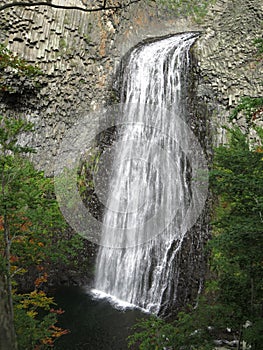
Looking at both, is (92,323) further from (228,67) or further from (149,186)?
(228,67)

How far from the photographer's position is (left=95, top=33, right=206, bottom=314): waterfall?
11341mm

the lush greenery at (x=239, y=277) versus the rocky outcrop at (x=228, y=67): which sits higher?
the rocky outcrop at (x=228, y=67)

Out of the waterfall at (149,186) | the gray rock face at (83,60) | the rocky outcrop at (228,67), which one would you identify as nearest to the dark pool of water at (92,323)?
the waterfall at (149,186)

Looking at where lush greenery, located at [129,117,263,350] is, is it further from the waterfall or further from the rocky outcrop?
the rocky outcrop

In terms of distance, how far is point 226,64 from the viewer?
14.2 meters

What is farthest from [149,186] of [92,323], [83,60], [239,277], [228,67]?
[239,277]

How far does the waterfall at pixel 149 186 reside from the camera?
1134 cm

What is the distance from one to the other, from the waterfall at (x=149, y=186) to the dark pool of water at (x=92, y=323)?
1028mm

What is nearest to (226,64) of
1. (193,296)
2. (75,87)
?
(75,87)

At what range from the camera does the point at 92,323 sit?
29.9ft

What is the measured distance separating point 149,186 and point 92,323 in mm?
5949

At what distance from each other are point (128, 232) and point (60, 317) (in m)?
4.46

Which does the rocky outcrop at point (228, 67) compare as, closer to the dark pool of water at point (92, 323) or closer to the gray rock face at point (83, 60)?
the gray rock face at point (83, 60)

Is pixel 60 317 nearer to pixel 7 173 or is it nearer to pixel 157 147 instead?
pixel 7 173
